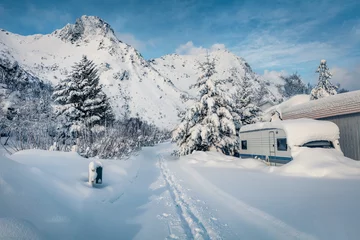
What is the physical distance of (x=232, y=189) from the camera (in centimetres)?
698

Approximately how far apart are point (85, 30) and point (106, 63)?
60876mm

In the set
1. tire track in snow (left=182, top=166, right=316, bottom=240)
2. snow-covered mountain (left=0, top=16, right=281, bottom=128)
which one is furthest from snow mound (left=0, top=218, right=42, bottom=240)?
snow-covered mountain (left=0, top=16, right=281, bottom=128)

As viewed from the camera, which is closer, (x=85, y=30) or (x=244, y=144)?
(x=244, y=144)

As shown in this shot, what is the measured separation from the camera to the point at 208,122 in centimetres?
1769

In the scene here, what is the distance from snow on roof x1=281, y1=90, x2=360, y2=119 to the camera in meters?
11.7

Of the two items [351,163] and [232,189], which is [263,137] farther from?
[232,189]

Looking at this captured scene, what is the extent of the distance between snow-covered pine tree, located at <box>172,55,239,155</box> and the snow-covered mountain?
46.8 meters

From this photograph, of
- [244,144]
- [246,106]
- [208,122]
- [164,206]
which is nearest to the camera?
[164,206]

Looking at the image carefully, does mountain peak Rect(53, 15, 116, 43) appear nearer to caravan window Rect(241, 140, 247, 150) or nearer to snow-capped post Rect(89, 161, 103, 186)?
caravan window Rect(241, 140, 247, 150)

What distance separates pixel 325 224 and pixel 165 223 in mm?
2826

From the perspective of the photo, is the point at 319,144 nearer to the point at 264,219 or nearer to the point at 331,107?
the point at 331,107

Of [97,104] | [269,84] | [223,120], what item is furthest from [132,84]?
[269,84]

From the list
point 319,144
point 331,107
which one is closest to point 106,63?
point 331,107

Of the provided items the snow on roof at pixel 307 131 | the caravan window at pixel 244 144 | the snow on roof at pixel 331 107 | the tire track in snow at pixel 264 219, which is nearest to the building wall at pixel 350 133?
the snow on roof at pixel 331 107
